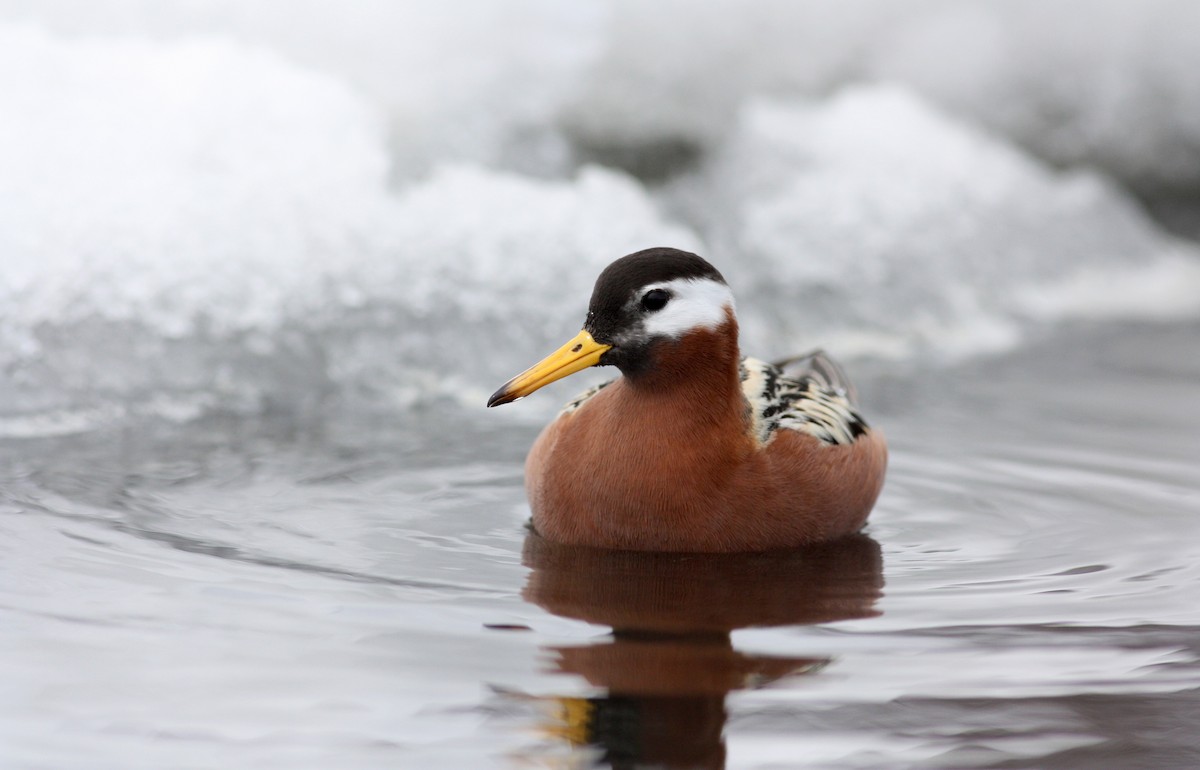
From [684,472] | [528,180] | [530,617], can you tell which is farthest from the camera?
[528,180]

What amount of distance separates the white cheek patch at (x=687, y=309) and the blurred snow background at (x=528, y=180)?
8.02ft

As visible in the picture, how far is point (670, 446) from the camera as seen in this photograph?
16.8 ft

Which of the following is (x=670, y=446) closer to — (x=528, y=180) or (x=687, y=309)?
(x=687, y=309)

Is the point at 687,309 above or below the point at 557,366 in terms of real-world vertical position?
above

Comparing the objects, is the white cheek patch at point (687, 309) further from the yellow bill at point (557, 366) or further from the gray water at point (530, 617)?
the gray water at point (530, 617)

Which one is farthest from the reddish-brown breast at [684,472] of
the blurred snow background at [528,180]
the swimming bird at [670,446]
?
the blurred snow background at [528,180]

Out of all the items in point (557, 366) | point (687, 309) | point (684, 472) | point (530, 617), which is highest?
point (687, 309)

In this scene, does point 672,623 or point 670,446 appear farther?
point 670,446

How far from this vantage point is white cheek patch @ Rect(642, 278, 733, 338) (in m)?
5.03

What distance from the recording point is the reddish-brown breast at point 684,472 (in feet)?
16.7

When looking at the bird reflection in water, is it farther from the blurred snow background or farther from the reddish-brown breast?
the blurred snow background

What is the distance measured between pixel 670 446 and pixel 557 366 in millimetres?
477

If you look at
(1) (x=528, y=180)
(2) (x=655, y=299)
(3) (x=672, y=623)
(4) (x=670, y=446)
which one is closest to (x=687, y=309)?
(2) (x=655, y=299)

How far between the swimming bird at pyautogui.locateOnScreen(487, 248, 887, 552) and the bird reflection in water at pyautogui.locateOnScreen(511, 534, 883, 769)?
0.30 feet
